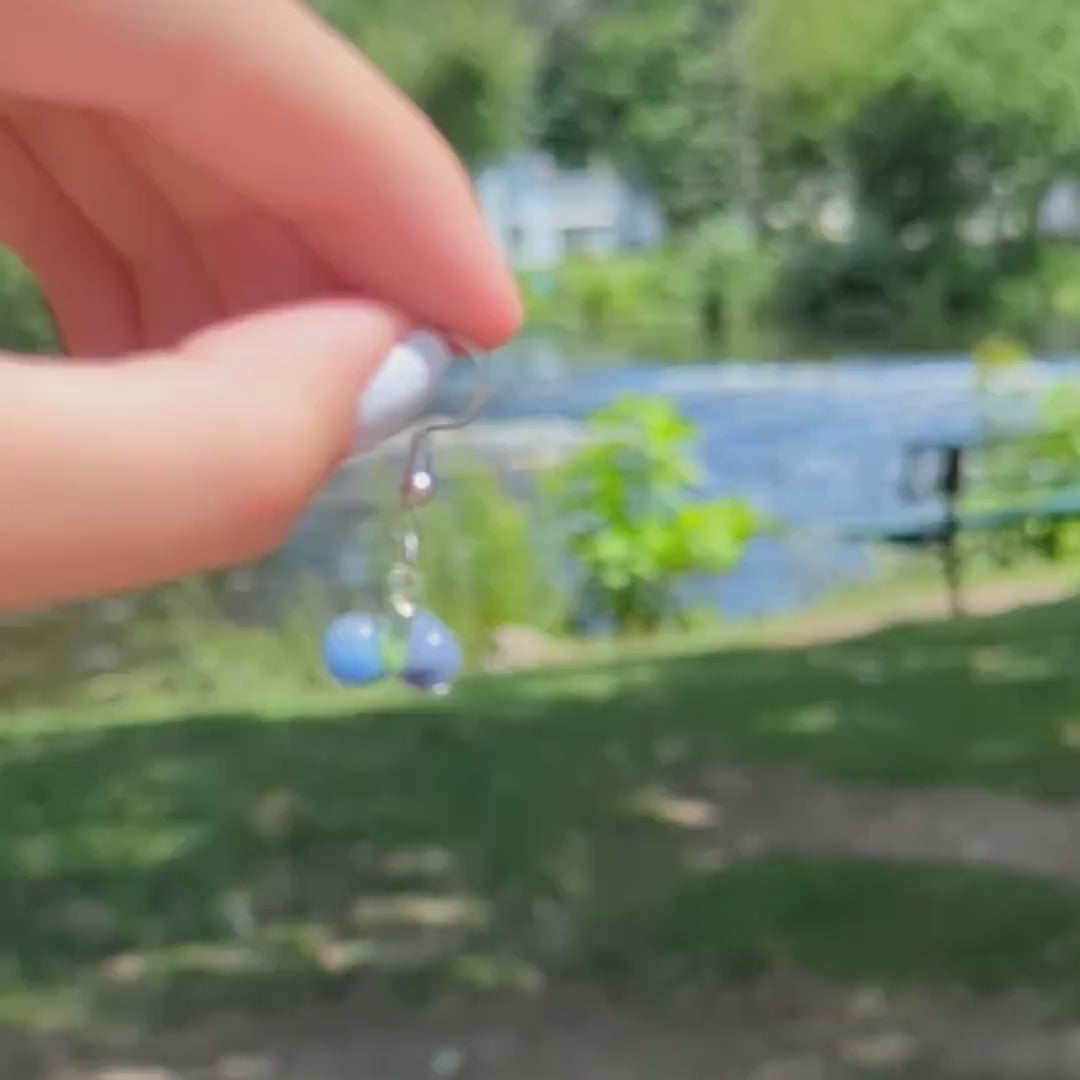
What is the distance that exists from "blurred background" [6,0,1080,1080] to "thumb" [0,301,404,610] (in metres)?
0.42

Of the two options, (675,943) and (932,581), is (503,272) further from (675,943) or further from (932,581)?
(932,581)

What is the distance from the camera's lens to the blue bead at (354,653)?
3.75 feet

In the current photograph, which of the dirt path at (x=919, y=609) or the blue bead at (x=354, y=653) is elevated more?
the blue bead at (x=354, y=653)

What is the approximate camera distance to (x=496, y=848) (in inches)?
164

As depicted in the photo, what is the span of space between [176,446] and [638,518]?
23.1 ft

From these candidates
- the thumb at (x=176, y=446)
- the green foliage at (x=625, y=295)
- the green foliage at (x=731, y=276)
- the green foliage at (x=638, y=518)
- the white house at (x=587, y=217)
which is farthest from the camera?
the white house at (x=587, y=217)

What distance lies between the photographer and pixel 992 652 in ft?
20.6

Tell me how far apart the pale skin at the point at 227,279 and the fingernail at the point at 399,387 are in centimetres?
1

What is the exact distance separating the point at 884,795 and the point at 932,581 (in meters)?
4.23

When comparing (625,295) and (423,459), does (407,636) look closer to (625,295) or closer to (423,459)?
(423,459)

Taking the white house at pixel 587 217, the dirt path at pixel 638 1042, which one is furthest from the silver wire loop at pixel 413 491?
the white house at pixel 587 217

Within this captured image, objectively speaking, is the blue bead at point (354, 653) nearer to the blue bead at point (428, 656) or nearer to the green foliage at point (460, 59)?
the blue bead at point (428, 656)

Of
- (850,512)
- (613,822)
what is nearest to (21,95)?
(613,822)

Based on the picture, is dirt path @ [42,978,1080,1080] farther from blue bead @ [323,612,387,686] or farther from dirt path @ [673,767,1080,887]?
blue bead @ [323,612,387,686]
